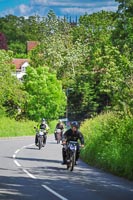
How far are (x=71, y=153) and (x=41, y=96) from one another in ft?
184

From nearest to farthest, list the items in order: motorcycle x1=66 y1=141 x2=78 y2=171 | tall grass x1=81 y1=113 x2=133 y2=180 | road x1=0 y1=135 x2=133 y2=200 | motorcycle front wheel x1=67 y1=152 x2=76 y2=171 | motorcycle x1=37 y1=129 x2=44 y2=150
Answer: road x1=0 y1=135 x2=133 y2=200 → tall grass x1=81 y1=113 x2=133 y2=180 → motorcycle front wheel x1=67 y1=152 x2=76 y2=171 → motorcycle x1=66 y1=141 x2=78 y2=171 → motorcycle x1=37 y1=129 x2=44 y2=150

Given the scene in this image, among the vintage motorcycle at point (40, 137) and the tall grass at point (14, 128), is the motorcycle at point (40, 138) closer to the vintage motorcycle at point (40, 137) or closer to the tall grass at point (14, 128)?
the vintage motorcycle at point (40, 137)

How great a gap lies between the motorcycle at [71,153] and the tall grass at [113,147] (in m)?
1.34

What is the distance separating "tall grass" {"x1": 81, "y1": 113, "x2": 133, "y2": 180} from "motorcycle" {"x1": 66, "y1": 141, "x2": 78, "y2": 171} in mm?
1336

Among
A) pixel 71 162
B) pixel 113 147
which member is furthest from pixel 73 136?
pixel 113 147

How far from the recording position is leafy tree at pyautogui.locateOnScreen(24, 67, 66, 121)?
76875mm

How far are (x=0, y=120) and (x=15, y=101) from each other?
24.3ft

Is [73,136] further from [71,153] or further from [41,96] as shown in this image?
[41,96]

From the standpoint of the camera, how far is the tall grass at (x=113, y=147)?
20922 millimetres

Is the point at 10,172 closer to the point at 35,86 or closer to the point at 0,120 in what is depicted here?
the point at 0,120

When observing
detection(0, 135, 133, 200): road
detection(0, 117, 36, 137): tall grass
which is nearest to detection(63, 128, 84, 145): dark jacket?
detection(0, 135, 133, 200): road

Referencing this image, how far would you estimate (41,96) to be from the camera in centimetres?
7812

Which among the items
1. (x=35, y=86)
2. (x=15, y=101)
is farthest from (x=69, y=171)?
(x=35, y=86)

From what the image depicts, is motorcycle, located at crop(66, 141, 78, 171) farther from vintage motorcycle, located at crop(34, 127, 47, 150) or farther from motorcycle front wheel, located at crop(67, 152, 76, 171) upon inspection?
vintage motorcycle, located at crop(34, 127, 47, 150)
